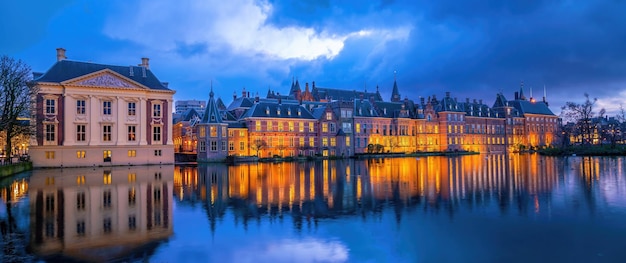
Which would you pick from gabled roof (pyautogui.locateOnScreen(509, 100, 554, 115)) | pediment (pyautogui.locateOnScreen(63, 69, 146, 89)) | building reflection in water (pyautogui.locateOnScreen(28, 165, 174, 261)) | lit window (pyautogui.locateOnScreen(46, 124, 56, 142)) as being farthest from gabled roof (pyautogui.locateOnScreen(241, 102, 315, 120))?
gabled roof (pyautogui.locateOnScreen(509, 100, 554, 115))

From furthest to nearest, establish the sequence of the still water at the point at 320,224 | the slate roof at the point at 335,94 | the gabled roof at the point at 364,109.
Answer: the slate roof at the point at 335,94, the gabled roof at the point at 364,109, the still water at the point at 320,224

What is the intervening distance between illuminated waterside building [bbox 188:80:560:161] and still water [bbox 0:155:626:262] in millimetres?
42079

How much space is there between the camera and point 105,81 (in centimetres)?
5100

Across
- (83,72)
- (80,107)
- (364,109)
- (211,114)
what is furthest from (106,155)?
(364,109)

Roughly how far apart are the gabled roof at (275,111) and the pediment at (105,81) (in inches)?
801

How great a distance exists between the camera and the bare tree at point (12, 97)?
39094 mm

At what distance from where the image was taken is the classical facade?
48.5m

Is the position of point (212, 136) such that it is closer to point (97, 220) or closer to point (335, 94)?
point (335, 94)

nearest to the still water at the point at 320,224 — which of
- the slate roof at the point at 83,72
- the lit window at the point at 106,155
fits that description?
the lit window at the point at 106,155

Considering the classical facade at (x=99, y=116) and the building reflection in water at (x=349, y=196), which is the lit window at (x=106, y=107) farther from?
the building reflection in water at (x=349, y=196)

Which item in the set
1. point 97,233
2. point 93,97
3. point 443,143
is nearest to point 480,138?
point 443,143

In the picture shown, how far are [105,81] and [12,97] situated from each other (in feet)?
39.3

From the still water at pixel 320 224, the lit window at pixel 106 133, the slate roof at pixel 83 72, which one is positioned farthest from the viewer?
the lit window at pixel 106 133

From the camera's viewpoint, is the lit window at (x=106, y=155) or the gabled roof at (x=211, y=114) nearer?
the lit window at (x=106, y=155)
